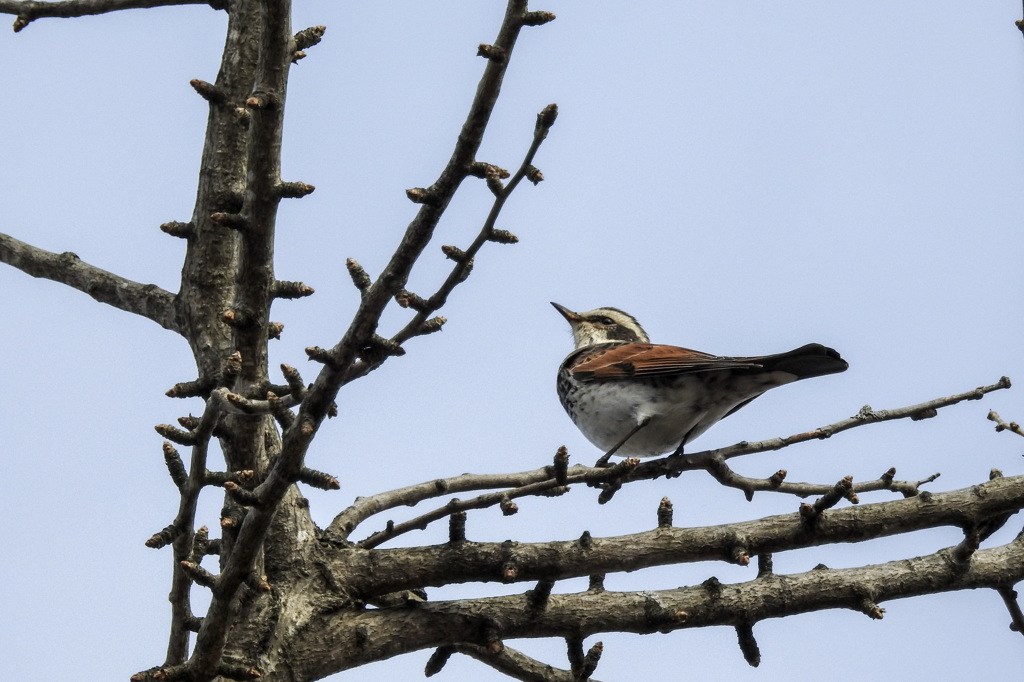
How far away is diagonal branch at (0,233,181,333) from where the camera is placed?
6316mm

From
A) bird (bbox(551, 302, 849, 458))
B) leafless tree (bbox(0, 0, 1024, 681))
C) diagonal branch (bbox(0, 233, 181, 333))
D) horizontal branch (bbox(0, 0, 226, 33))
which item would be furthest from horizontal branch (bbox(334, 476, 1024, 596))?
horizontal branch (bbox(0, 0, 226, 33))

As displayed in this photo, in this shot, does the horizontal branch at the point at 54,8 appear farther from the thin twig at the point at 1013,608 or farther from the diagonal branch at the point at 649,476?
the thin twig at the point at 1013,608

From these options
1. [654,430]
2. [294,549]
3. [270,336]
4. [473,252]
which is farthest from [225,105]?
[654,430]

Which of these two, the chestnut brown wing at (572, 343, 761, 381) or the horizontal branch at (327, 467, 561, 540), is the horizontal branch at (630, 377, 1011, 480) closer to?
the horizontal branch at (327, 467, 561, 540)

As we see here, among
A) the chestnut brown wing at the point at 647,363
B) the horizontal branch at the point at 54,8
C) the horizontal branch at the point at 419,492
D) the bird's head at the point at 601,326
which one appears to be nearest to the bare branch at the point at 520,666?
the horizontal branch at the point at 419,492

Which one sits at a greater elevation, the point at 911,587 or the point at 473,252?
the point at 473,252

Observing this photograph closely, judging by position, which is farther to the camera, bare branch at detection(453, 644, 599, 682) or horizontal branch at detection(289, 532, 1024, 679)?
bare branch at detection(453, 644, 599, 682)

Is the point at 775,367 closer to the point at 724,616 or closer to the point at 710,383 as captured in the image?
the point at 710,383

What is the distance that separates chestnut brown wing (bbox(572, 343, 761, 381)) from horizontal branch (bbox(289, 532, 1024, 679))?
188cm

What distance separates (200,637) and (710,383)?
13.1 ft

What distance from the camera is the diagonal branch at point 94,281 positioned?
632 centimetres

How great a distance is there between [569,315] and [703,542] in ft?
17.9

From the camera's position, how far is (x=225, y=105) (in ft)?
20.0

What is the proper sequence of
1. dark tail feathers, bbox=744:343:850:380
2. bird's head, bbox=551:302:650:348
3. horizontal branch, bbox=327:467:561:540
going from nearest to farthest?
horizontal branch, bbox=327:467:561:540 → dark tail feathers, bbox=744:343:850:380 → bird's head, bbox=551:302:650:348
